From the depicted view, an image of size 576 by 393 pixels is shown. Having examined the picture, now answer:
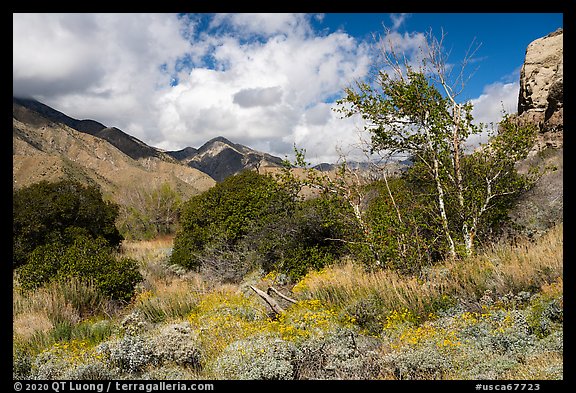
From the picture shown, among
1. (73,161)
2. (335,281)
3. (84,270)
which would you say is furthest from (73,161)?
(335,281)

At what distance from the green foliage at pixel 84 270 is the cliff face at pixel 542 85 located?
1583 cm

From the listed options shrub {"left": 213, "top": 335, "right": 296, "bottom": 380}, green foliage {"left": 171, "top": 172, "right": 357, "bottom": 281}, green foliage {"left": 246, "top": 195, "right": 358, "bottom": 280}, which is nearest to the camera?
shrub {"left": 213, "top": 335, "right": 296, "bottom": 380}

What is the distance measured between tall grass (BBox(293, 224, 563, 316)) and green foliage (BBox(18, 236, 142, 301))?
4693 millimetres

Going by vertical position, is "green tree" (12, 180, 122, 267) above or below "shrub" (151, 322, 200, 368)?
above

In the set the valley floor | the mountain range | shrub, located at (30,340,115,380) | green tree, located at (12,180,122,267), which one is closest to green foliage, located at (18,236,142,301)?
the valley floor

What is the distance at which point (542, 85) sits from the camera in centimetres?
1677

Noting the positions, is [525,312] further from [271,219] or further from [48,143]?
[48,143]

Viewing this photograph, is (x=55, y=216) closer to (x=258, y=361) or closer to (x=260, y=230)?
(x=260, y=230)

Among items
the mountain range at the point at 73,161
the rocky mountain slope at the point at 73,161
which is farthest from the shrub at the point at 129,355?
the rocky mountain slope at the point at 73,161

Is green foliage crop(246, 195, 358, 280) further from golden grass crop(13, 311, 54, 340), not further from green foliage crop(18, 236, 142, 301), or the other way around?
golden grass crop(13, 311, 54, 340)

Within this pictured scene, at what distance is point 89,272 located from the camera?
838 cm

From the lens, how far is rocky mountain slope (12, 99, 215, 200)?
8654cm

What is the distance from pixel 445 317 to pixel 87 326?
607 cm
